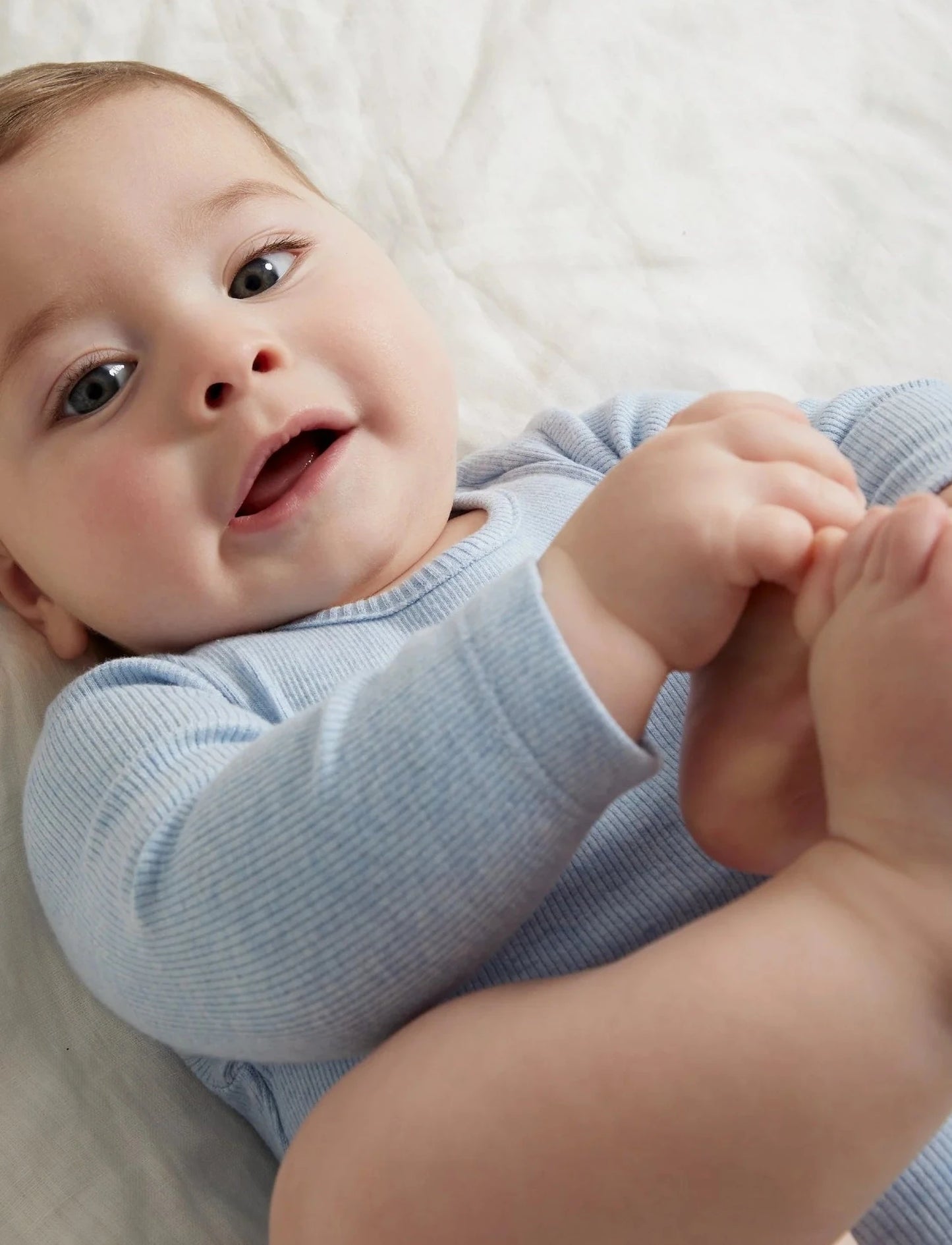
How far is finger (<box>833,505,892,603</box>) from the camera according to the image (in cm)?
51

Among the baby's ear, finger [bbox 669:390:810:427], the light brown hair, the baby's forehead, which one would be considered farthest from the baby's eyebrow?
the baby's ear

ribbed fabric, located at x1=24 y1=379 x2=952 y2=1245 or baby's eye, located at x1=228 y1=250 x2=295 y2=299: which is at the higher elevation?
baby's eye, located at x1=228 y1=250 x2=295 y2=299

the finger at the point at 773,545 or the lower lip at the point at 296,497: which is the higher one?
the finger at the point at 773,545

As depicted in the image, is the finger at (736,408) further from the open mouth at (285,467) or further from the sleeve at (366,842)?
the open mouth at (285,467)

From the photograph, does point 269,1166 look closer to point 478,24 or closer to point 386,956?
point 386,956

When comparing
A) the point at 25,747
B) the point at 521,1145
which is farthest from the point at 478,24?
the point at 521,1145

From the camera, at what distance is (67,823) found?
2.22ft

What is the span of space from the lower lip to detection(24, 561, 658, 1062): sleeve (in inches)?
7.2

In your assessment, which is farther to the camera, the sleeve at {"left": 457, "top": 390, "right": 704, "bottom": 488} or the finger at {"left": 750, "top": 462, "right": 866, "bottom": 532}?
the sleeve at {"left": 457, "top": 390, "right": 704, "bottom": 488}

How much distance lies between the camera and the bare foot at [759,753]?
0.56 m

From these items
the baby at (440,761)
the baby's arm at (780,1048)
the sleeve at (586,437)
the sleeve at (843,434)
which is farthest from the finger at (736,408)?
the sleeve at (586,437)

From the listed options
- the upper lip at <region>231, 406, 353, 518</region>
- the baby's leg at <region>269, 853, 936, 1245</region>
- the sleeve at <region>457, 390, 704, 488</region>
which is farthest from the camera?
the sleeve at <region>457, 390, 704, 488</region>

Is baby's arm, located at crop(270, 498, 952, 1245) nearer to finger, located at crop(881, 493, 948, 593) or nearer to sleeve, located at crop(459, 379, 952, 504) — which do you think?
finger, located at crop(881, 493, 948, 593)

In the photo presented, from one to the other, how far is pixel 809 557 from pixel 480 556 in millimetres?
332
